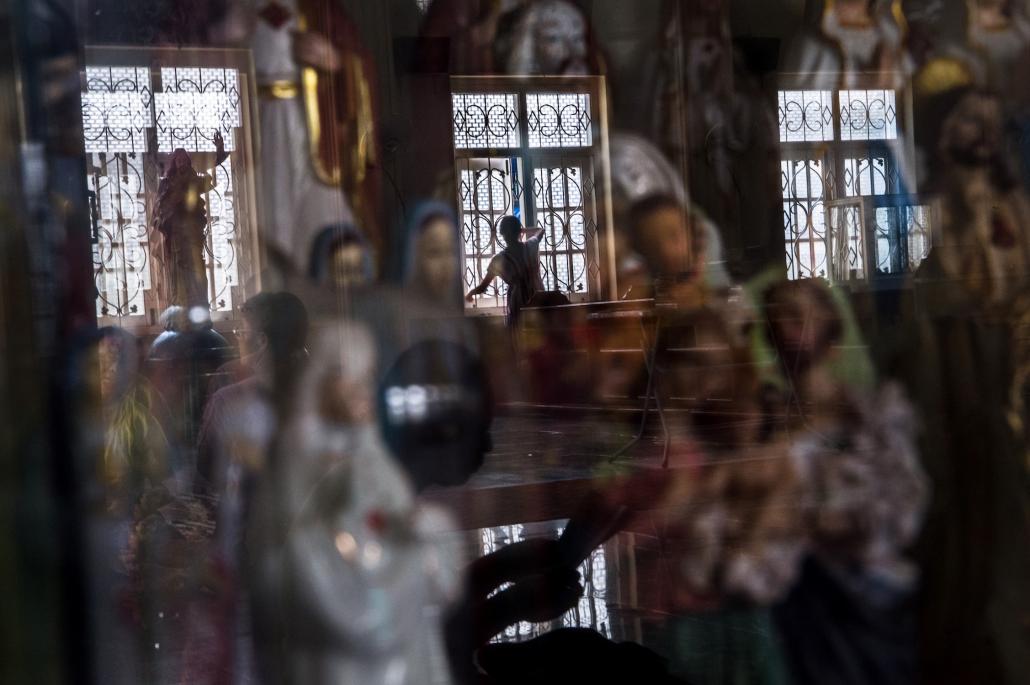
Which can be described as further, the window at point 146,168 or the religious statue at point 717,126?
the religious statue at point 717,126

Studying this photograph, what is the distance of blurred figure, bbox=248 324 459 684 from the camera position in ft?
4.17

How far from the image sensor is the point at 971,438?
1.68 meters

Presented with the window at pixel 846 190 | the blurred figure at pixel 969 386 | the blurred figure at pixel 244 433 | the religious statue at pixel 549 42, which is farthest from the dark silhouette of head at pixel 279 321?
the blurred figure at pixel 969 386

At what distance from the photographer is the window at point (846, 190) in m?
1.45

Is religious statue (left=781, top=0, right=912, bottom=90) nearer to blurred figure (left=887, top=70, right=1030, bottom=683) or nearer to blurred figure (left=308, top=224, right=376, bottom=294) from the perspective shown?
blurred figure (left=887, top=70, right=1030, bottom=683)

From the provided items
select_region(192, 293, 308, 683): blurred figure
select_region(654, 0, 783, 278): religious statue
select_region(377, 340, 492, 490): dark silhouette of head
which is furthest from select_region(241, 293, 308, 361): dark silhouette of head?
select_region(654, 0, 783, 278): religious statue

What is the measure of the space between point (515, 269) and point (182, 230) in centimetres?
36

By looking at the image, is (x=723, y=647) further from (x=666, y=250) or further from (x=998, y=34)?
(x=998, y=34)

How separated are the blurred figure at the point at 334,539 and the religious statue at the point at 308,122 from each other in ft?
0.40

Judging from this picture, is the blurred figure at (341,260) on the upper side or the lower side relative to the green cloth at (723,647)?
upper

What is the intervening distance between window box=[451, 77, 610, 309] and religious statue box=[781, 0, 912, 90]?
327mm

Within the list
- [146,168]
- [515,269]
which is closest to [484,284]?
[515,269]

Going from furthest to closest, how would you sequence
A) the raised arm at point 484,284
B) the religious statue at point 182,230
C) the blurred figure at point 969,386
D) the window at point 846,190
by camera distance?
the blurred figure at point 969,386, the window at point 846,190, the raised arm at point 484,284, the religious statue at point 182,230

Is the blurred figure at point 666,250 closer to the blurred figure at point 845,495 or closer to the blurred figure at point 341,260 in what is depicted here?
the blurred figure at point 845,495
